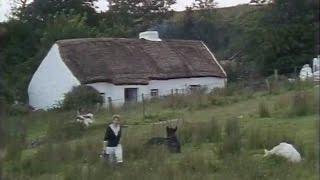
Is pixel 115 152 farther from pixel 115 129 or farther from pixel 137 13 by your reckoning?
pixel 137 13

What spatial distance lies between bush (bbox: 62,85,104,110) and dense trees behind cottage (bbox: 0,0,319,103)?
294cm

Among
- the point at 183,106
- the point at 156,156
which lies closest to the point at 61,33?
the point at 183,106

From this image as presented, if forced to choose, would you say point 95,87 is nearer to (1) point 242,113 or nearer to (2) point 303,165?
(1) point 242,113

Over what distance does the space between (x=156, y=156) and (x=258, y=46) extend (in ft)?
102

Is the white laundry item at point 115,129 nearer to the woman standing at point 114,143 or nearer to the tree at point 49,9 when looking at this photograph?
the woman standing at point 114,143

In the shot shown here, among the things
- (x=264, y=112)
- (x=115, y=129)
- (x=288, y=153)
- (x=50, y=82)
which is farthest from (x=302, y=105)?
(x=50, y=82)

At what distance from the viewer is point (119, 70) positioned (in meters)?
42.6

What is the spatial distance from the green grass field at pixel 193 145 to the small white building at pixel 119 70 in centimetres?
1200

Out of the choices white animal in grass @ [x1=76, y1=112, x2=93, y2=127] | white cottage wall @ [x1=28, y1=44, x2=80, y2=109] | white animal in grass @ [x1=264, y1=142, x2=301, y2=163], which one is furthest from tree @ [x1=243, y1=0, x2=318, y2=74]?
white animal in grass @ [x1=264, y1=142, x2=301, y2=163]

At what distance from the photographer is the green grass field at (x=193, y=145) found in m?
11.8

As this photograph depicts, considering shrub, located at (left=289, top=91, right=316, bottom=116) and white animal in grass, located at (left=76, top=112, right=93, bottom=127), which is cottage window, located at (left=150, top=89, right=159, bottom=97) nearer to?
white animal in grass, located at (left=76, top=112, right=93, bottom=127)

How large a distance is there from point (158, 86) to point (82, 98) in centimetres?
664

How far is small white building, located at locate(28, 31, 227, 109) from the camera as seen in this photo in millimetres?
41594

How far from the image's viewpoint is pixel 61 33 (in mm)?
51844
